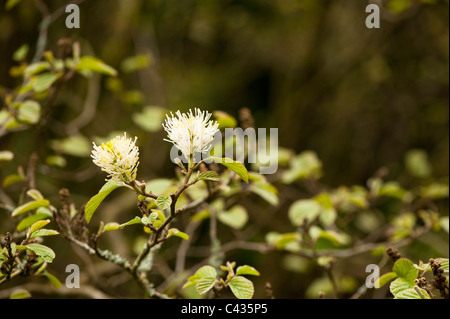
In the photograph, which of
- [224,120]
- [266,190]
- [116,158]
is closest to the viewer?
[116,158]

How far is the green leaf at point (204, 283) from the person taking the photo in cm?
74

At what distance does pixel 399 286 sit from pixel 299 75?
1.69 m

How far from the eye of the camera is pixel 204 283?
0.75 m

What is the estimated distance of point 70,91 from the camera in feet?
6.46

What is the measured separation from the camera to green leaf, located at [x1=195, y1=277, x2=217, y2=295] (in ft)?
2.41

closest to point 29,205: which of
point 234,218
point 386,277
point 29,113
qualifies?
point 29,113

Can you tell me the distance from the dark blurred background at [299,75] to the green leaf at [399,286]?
141 centimetres

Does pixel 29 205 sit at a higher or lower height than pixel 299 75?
lower

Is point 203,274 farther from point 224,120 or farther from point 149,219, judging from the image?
point 224,120

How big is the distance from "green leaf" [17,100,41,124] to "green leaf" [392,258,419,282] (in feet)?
3.10

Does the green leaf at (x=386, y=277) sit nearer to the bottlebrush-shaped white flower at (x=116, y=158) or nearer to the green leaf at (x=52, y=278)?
the bottlebrush-shaped white flower at (x=116, y=158)

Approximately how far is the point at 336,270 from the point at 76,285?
133cm
